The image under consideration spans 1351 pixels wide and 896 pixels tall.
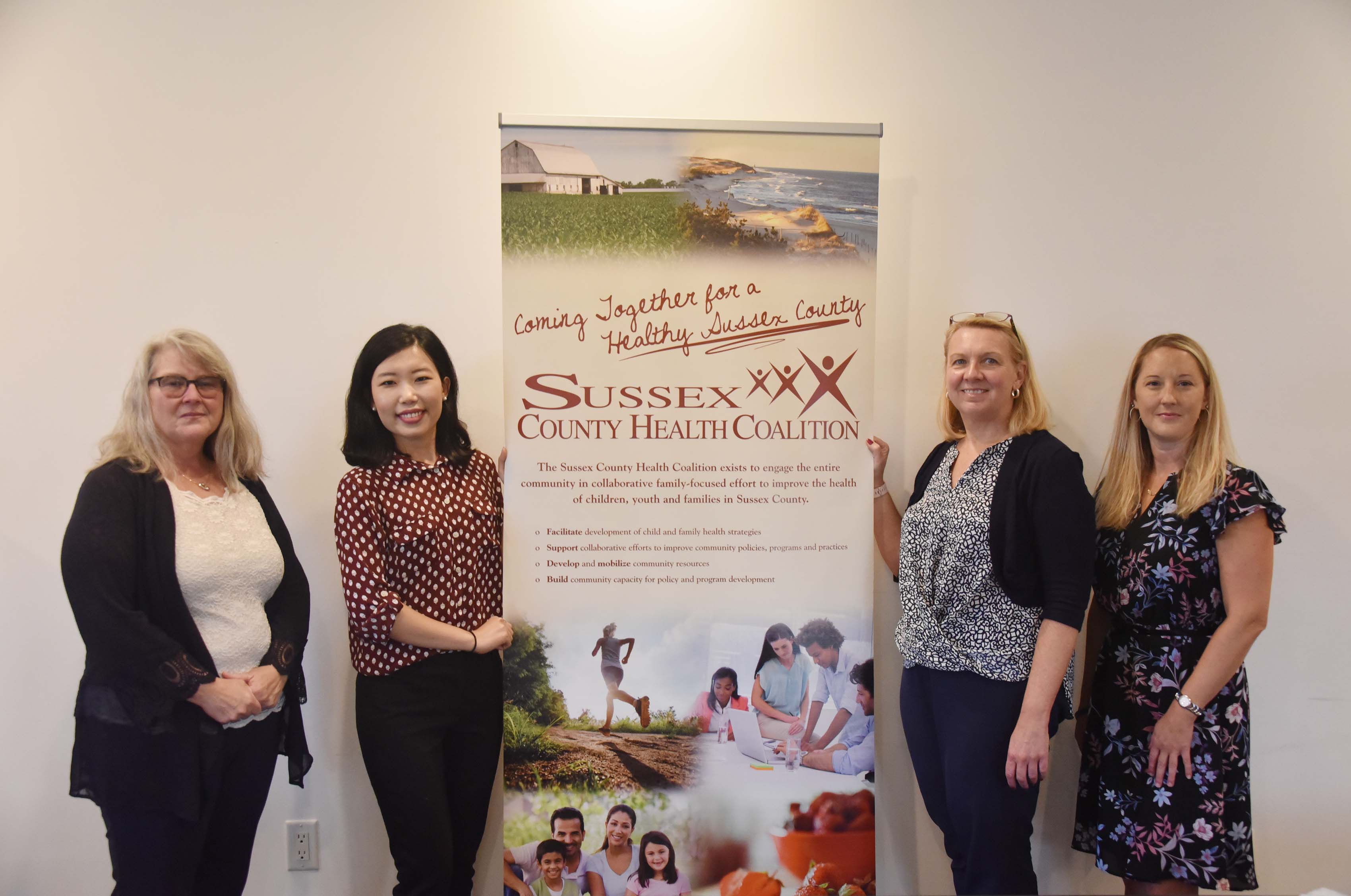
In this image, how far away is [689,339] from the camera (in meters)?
2.08

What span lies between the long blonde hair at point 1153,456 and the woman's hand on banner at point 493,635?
1.59 metres

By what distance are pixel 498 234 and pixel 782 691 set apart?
1547 millimetres

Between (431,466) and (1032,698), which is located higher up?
→ (431,466)

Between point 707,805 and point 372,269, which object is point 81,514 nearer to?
point 372,269

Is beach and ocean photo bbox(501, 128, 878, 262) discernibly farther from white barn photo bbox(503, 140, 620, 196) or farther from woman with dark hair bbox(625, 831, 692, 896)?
woman with dark hair bbox(625, 831, 692, 896)

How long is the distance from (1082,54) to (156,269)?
286cm

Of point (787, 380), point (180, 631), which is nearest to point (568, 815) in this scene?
point (180, 631)

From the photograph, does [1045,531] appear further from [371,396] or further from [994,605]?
[371,396]

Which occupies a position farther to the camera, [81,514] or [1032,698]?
[1032,698]

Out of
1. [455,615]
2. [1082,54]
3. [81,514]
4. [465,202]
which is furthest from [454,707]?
[1082,54]

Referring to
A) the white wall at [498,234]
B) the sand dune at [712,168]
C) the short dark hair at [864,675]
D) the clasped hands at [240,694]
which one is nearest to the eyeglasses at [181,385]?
the white wall at [498,234]

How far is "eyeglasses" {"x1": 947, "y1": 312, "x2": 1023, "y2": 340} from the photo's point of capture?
6.41 ft

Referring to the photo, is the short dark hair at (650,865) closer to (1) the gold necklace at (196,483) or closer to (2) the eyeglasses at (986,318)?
(1) the gold necklace at (196,483)

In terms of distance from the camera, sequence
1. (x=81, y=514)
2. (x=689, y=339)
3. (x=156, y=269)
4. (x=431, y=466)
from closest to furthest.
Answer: (x=81, y=514)
(x=431, y=466)
(x=689, y=339)
(x=156, y=269)
